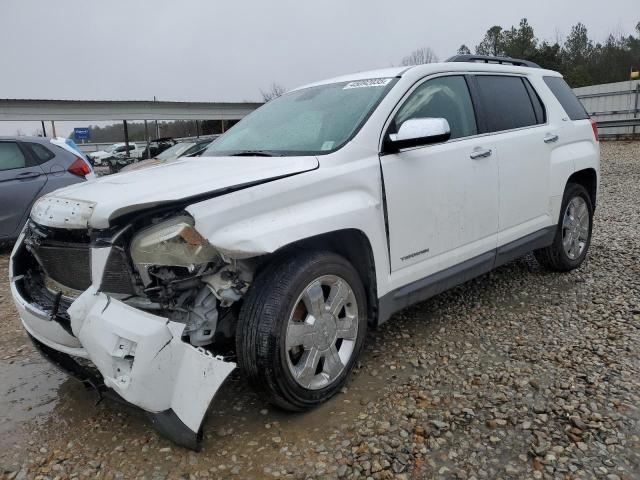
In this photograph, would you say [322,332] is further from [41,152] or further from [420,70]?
[41,152]

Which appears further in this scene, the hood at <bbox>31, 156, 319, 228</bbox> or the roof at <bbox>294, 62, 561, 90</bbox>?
the roof at <bbox>294, 62, 561, 90</bbox>

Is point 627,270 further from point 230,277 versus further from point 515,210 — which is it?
point 230,277

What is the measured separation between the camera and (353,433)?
246 cm

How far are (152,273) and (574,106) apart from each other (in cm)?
415

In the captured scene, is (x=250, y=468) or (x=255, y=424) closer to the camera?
(x=250, y=468)

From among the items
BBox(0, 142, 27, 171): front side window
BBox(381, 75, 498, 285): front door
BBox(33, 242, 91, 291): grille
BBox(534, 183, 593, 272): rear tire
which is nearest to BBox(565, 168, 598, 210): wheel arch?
BBox(534, 183, 593, 272): rear tire

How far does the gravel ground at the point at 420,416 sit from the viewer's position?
225 centimetres

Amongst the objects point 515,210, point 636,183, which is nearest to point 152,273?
point 515,210

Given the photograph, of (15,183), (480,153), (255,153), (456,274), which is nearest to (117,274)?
(255,153)

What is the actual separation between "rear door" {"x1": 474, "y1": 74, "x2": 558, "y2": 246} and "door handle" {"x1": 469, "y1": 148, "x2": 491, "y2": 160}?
139 millimetres

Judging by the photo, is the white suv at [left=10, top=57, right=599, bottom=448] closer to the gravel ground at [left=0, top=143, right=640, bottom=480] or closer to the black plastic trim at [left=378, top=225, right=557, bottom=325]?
the black plastic trim at [left=378, top=225, right=557, bottom=325]

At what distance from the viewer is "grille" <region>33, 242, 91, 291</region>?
7.88 ft

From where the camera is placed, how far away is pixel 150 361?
6.97ft

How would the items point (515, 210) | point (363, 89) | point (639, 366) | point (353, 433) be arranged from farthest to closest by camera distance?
point (515, 210), point (363, 89), point (639, 366), point (353, 433)
